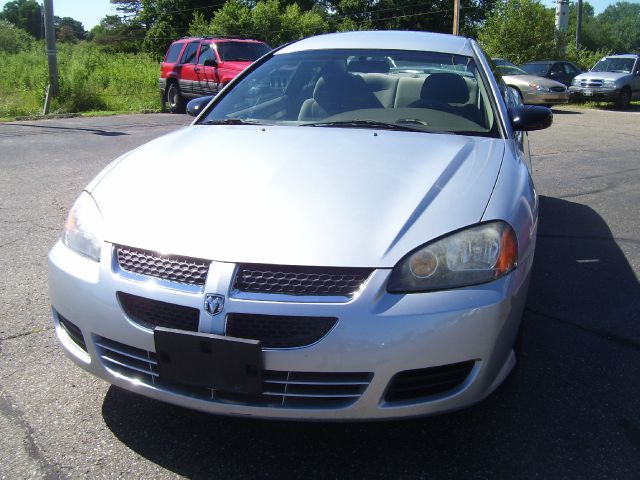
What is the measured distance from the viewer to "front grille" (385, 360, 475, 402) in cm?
207

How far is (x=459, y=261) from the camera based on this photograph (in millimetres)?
2164

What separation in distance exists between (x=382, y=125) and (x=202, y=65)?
13.7m

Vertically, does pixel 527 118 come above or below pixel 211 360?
above

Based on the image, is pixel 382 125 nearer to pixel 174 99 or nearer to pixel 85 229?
pixel 85 229

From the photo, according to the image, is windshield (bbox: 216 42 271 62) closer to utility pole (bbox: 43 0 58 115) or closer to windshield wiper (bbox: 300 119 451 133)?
utility pole (bbox: 43 0 58 115)

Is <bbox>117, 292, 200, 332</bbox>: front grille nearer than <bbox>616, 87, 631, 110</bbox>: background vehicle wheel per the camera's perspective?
Yes

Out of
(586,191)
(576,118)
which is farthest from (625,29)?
(586,191)

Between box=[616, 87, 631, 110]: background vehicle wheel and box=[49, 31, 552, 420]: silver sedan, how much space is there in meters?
19.8

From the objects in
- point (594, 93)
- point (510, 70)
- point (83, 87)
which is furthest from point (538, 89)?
point (83, 87)

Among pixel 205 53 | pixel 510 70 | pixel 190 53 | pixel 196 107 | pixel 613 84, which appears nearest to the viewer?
pixel 196 107

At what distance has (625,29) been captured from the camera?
4961 inches

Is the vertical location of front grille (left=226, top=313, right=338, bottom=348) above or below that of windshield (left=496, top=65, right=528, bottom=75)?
Result: below

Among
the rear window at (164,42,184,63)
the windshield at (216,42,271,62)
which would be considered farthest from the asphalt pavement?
the rear window at (164,42,184,63)

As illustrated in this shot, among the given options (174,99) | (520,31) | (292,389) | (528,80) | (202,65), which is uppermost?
(520,31)
